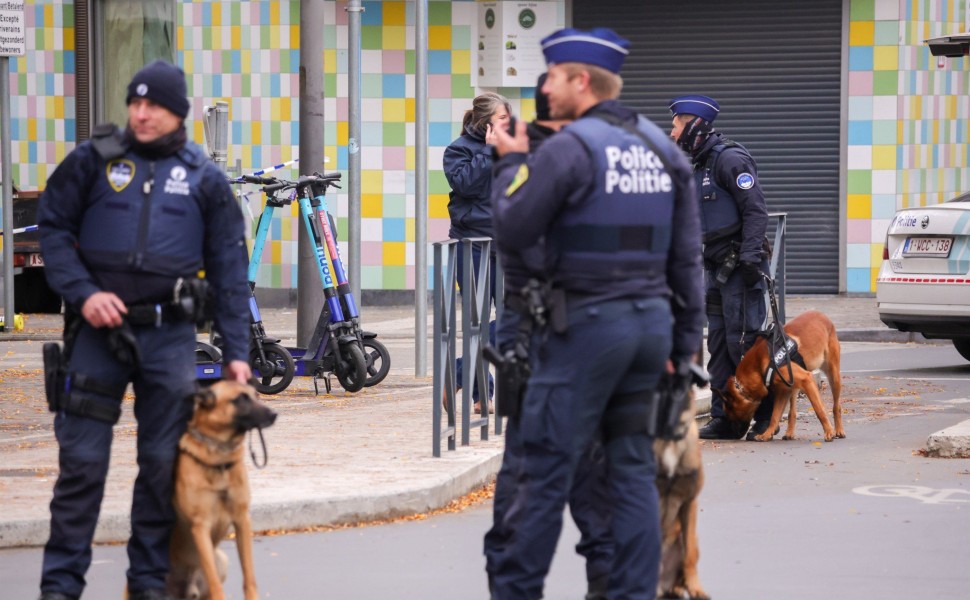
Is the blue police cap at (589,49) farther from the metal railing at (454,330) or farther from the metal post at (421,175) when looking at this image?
the metal post at (421,175)

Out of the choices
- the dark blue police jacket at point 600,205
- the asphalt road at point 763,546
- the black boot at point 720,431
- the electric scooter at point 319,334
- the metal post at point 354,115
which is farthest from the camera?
the metal post at point 354,115

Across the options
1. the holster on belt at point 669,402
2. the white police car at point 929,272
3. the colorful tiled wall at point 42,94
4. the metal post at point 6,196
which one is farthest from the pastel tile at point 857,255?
the holster on belt at point 669,402

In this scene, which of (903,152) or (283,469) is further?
(903,152)

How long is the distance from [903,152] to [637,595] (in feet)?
52.2

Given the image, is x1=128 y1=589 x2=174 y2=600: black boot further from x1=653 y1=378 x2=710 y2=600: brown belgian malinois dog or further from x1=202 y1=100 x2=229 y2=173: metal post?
x1=202 y1=100 x2=229 y2=173: metal post

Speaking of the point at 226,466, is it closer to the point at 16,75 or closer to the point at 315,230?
the point at 315,230

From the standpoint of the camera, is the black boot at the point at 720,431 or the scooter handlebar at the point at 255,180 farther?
the scooter handlebar at the point at 255,180

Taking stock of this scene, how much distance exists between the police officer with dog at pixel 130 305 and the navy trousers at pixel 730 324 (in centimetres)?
499

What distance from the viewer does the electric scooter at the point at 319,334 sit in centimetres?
1127

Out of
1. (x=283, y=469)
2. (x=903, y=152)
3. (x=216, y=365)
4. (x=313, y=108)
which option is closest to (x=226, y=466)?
(x=283, y=469)

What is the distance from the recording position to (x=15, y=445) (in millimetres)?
9070

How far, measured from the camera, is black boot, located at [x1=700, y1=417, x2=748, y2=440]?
994cm

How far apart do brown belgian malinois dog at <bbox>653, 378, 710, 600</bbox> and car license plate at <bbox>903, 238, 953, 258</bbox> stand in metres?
8.40

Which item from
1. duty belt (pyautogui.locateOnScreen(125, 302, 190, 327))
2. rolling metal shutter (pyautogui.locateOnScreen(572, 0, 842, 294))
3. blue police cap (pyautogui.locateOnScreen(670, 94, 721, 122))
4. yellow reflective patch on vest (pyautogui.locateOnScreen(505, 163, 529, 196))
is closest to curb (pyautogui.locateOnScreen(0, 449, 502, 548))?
duty belt (pyautogui.locateOnScreen(125, 302, 190, 327))
